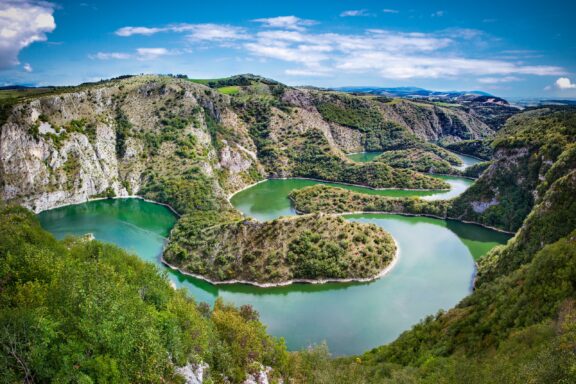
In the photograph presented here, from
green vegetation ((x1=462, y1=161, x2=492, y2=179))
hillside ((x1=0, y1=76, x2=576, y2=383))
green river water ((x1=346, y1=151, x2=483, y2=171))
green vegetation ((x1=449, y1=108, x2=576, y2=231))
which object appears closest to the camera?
hillside ((x1=0, y1=76, x2=576, y2=383))

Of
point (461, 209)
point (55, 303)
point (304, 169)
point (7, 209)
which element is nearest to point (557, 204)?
point (461, 209)

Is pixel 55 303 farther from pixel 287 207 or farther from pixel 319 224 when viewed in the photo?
pixel 287 207

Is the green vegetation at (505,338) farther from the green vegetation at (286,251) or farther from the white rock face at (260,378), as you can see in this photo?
the green vegetation at (286,251)

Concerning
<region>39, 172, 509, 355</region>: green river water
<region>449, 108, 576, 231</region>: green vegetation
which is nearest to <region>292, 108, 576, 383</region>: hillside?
<region>39, 172, 509, 355</region>: green river water

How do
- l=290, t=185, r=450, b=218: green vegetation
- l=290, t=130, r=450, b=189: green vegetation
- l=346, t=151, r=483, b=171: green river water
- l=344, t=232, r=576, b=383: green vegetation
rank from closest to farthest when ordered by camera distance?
l=344, t=232, r=576, b=383: green vegetation < l=290, t=185, r=450, b=218: green vegetation < l=290, t=130, r=450, b=189: green vegetation < l=346, t=151, r=483, b=171: green river water

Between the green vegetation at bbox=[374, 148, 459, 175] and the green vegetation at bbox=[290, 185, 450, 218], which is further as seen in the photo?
the green vegetation at bbox=[374, 148, 459, 175]

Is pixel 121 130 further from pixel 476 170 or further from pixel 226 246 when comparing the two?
pixel 476 170

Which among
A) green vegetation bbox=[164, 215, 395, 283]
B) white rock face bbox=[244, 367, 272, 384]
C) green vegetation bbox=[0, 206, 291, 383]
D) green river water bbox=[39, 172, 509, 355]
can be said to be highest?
green vegetation bbox=[0, 206, 291, 383]

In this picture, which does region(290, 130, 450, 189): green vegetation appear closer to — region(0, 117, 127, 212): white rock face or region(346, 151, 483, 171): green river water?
region(346, 151, 483, 171): green river water
